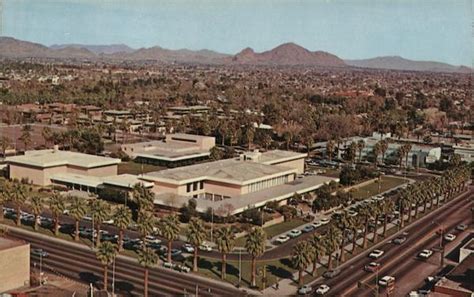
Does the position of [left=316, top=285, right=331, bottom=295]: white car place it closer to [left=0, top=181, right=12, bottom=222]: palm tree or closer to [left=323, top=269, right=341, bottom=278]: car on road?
[left=323, top=269, right=341, bottom=278]: car on road

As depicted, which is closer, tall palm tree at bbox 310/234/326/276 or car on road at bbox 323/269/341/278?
tall palm tree at bbox 310/234/326/276

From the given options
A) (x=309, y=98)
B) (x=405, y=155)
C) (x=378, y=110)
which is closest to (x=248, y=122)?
(x=405, y=155)

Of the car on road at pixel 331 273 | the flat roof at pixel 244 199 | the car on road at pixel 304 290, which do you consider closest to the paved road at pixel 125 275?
the car on road at pixel 304 290

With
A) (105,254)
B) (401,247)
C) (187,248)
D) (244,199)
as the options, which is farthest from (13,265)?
(401,247)

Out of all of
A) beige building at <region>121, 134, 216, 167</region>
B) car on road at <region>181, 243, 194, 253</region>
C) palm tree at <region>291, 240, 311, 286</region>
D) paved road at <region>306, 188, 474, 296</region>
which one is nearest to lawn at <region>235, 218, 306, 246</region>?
car on road at <region>181, 243, 194, 253</region>

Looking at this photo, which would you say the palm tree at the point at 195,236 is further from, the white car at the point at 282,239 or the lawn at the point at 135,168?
the lawn at the point at 135,168

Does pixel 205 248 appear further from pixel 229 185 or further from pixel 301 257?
pixel 229 185
